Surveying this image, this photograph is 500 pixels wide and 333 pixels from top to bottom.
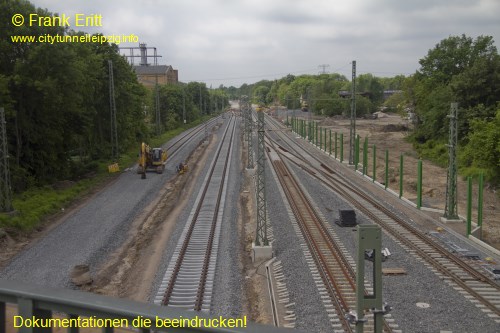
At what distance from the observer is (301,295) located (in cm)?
1292

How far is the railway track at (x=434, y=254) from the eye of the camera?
12.7m

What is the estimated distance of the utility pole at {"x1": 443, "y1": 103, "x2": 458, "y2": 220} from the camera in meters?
20.5

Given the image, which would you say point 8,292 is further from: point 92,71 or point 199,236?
point 92,71

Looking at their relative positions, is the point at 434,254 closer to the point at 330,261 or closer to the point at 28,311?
the point at 330,261

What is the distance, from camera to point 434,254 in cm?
1636

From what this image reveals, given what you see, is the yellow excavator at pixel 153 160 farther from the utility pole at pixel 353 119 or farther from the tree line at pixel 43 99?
the utility pole at pixel 353 119

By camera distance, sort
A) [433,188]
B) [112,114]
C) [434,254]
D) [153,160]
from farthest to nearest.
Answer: [112,114]
[153,160]
[433,188]
[434,254]

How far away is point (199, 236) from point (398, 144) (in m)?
43.8

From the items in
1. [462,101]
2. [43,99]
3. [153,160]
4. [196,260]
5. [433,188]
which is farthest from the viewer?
[462,101]

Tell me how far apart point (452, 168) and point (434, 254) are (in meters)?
5.83

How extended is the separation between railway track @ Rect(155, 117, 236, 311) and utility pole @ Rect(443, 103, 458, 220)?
9991mm

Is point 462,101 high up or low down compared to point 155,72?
down

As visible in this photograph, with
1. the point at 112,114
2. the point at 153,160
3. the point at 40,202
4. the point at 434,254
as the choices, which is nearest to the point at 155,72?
the point at 112,114

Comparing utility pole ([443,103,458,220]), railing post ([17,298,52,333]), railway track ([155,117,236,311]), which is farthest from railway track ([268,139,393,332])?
railing post ([17,298,52,333])
